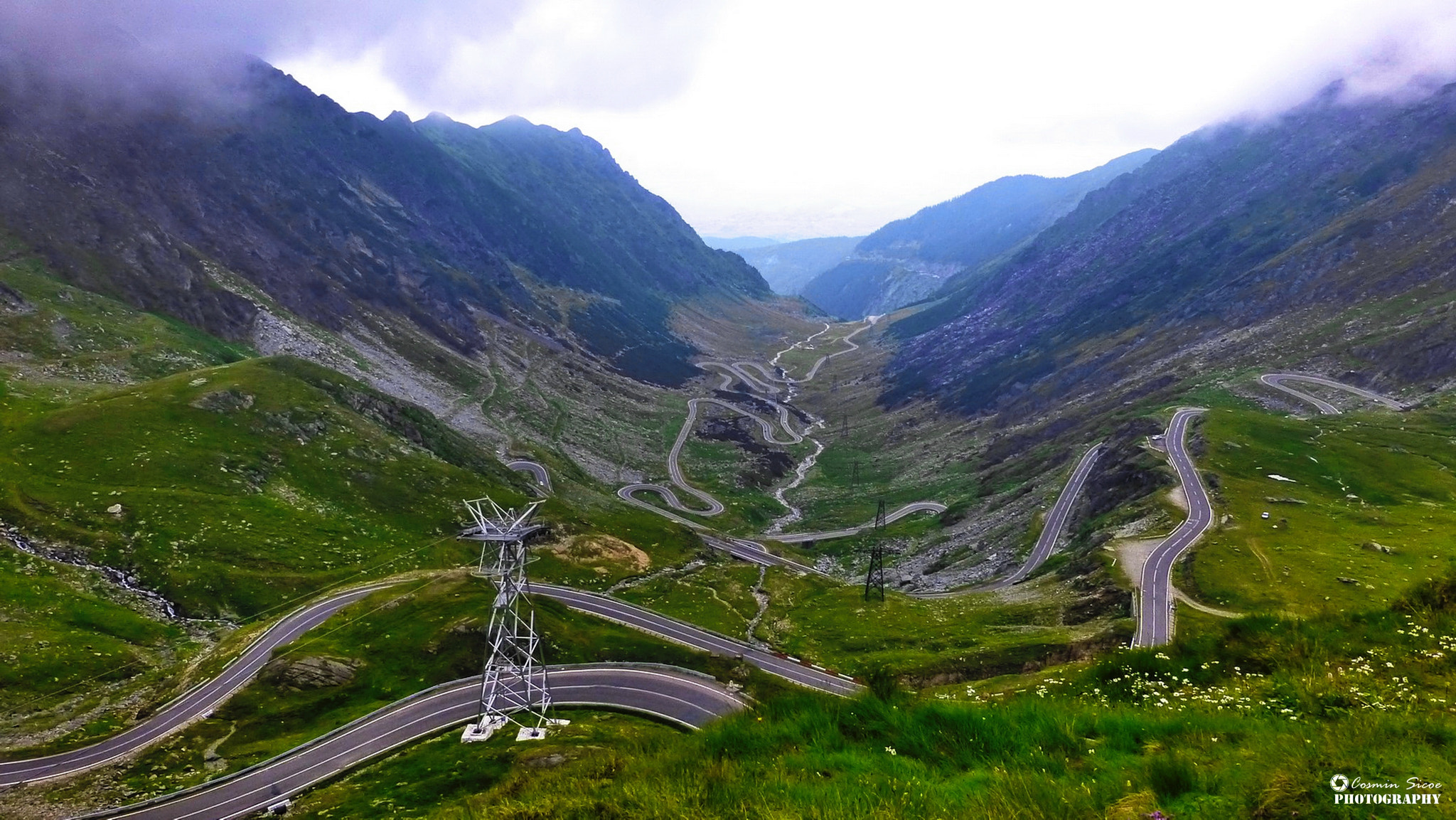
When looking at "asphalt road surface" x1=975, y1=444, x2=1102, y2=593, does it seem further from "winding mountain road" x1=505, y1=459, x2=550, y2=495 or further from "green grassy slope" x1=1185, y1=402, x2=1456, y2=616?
"winding mountain road" x1=505, y1=459, x2=550, y2=495

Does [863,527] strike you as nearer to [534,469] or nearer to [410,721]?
[534,469]

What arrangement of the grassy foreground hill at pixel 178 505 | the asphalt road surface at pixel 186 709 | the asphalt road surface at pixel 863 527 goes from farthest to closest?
1. the asphalt road surface at pixel 863 527
2. the grassy foreground hill at pixel 178 505
3. the asphalt road surface at pixel 186 709

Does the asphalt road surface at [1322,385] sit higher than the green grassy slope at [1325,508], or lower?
higher

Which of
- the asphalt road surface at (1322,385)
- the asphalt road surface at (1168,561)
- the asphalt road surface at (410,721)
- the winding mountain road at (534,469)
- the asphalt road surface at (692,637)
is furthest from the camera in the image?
the winding mountain road at (534,469)

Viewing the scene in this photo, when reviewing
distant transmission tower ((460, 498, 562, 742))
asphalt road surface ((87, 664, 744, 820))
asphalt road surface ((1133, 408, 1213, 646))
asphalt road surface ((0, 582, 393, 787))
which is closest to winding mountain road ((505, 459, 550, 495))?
asphalt road surface ((0, 582, 393, 787))

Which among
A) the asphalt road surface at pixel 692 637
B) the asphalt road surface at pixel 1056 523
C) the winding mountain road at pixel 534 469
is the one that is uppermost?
the winding mountain road at pixel 534 469

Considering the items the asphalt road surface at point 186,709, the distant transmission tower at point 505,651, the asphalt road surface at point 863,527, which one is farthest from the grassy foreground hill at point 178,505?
the asphalt road surface at point 863,527

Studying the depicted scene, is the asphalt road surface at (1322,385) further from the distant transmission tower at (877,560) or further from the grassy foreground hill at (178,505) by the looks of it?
the grassy foreground hill at (178,505)
